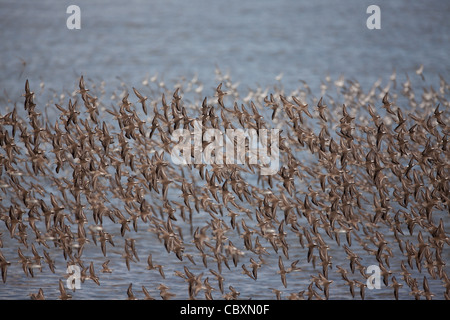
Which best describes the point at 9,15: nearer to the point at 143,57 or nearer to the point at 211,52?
the point at 143,57

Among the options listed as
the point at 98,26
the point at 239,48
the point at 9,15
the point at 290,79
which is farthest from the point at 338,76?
the point at 9,15

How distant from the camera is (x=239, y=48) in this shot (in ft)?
56.7

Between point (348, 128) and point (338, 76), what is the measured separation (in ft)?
21.2

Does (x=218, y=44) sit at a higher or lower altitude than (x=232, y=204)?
higher

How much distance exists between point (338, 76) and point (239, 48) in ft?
9.78

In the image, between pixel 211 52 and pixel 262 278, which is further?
pixel 211 52

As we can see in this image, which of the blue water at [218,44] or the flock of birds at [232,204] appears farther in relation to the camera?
the blue water at [218,44]

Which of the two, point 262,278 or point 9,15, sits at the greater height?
point 9,15

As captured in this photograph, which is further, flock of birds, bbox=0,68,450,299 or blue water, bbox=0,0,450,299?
blue water, bbox=0,0,450,299

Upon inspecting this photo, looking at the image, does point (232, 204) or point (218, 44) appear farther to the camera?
point (218, 44)

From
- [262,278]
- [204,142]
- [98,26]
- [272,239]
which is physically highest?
[98,26]
